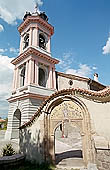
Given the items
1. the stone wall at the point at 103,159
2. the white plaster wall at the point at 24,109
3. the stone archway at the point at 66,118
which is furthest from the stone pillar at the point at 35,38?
the stone wall at the point at 103,159

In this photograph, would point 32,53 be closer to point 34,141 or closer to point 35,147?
point 34,141

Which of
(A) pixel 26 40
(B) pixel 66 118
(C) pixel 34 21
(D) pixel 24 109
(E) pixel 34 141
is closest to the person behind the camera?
(B) pixel 66 118

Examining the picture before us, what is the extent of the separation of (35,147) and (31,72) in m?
8.39

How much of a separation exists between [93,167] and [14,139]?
378 inches

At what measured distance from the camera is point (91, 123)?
6.20m

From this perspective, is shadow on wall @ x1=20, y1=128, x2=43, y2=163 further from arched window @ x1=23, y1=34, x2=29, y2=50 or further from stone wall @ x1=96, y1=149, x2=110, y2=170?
arched window @ x1=23, y1=34, x2=29, y2=50

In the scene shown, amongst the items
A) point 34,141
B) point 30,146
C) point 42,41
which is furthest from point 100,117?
point 42,41

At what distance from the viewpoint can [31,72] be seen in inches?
539

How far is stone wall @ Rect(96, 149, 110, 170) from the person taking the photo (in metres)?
4.90

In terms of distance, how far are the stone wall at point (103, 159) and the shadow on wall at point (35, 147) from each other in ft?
8.60

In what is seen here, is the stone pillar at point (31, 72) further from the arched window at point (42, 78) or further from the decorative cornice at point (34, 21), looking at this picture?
the decorative cornice at point (34, 21)

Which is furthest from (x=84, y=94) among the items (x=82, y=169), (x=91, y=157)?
(x=82, y=169)

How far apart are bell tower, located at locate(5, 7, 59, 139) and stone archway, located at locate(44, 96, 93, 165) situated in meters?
5.14

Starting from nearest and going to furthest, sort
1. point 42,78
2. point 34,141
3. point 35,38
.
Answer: point 34,141, point 35,38, point 42,78
